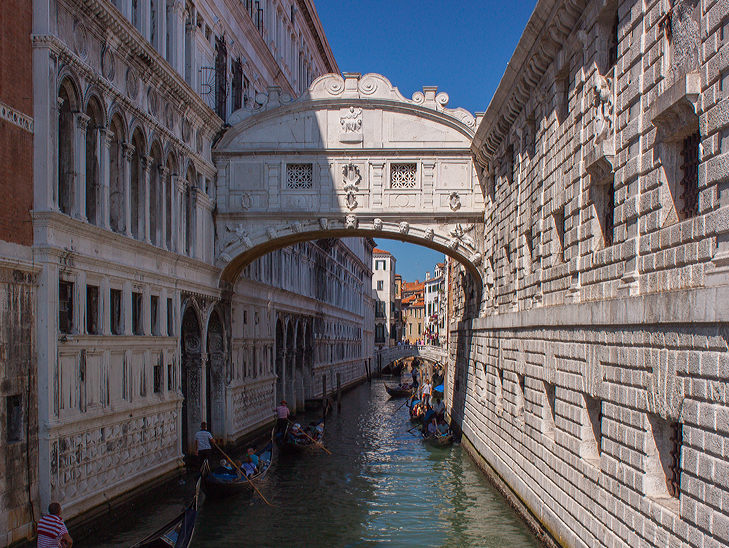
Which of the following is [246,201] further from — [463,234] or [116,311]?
[116,311]

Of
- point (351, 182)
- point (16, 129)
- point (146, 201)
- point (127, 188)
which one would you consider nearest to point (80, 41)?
point (16, 129)

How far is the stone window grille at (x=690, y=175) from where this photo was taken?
20.1 ft

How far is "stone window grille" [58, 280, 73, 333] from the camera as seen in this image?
986 cm

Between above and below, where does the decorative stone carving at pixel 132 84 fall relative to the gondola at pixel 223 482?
above

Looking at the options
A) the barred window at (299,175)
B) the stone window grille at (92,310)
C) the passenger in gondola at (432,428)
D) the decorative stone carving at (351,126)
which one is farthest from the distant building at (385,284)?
the stone window grille at (92,310)

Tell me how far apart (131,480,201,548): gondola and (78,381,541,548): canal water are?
1237 mm

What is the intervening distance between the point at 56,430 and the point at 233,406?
865 centimetres

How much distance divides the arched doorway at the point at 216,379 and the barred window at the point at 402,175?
4978mm

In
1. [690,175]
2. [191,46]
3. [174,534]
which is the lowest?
[174,534]

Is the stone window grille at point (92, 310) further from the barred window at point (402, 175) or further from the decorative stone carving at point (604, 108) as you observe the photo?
the barred window at point (402, 175)

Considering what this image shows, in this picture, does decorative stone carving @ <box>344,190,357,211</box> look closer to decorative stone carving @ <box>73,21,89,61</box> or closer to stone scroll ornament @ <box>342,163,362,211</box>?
stone scroll ornament @ <box>342,163,362,211</box>

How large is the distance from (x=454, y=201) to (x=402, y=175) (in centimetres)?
126

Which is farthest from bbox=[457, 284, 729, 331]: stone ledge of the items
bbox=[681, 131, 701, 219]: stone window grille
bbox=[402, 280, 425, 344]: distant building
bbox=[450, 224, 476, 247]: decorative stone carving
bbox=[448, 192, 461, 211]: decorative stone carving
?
bbox=[402, 280, 425, 344]: distant building

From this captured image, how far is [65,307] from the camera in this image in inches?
393
